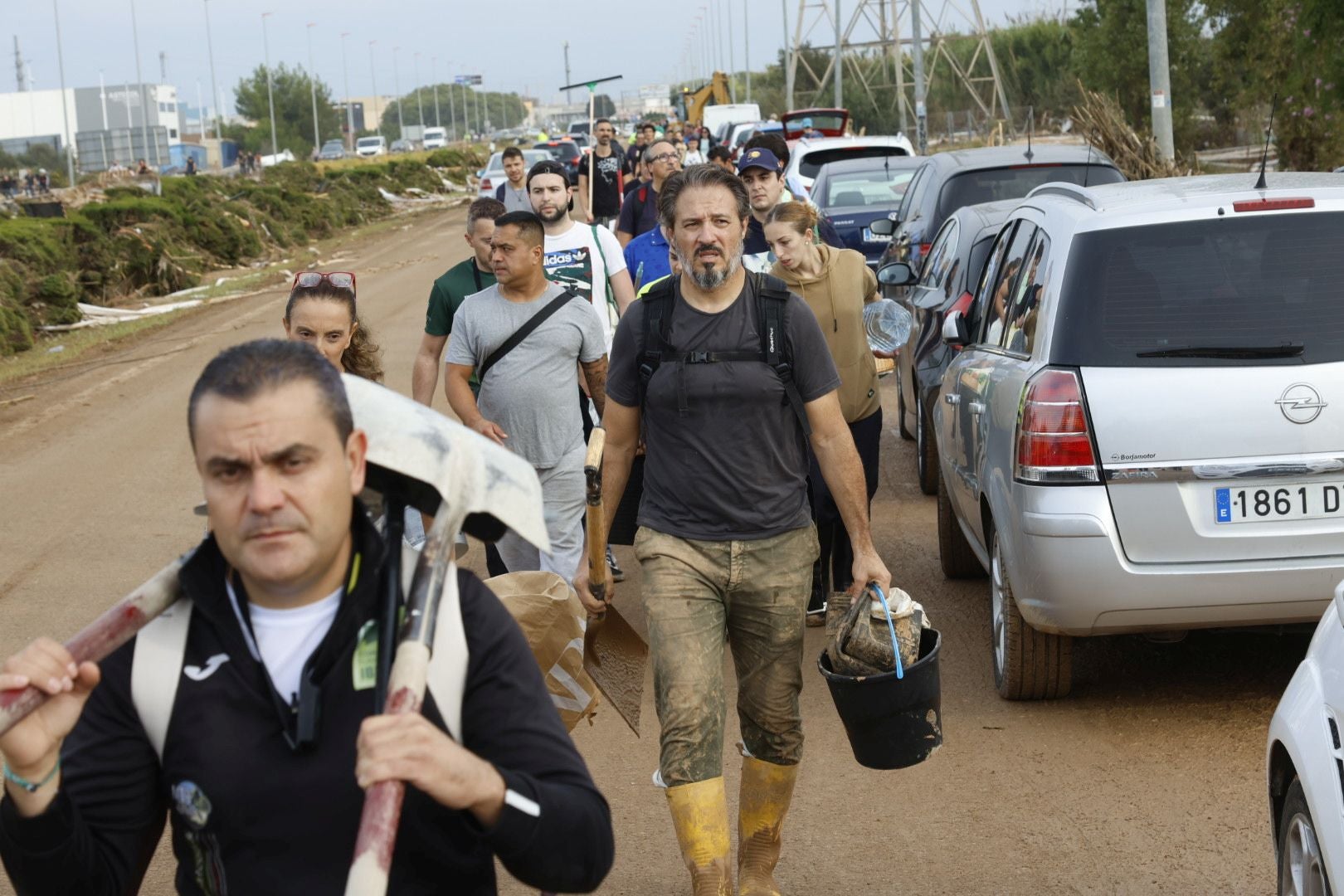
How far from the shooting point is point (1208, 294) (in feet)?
19.6

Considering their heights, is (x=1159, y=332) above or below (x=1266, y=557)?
above

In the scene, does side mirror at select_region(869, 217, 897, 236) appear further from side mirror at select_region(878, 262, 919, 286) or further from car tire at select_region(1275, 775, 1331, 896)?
car tire at select_region(1275, 775, 1331, 896)

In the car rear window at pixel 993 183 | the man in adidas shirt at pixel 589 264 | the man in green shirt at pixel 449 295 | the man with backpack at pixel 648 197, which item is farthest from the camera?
the man with backpack at pixel 648 197

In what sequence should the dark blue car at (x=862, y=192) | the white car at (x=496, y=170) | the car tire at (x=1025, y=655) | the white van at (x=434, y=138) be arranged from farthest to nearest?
the white van at (x=434, y=138)
the white car at (x=496, y=170)
the dark blue car at (x=862, y=192)
the car tire at (x=1025, y=655)

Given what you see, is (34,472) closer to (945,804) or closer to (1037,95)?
(945,804)

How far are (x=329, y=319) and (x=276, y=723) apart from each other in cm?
321

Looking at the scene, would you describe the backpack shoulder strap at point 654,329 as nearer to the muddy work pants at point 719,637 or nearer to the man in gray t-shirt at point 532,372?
the muddy work pants at point 719,637

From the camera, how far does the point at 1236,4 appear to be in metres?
23.0

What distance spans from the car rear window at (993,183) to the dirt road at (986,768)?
302 centimetres

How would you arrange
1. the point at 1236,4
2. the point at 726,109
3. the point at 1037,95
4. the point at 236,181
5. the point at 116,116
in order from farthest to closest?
1. the point at 116,116
2. the point at 1037,95
3. the point at 726,109
4. the point at 236,181
5. the point at 1236,4

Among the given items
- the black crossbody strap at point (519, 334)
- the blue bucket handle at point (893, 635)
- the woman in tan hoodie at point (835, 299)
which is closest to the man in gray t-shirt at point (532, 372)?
the black crossbody strap at point (519, 334)

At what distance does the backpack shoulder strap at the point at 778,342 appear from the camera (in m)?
4.77

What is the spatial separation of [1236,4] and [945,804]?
19.8m

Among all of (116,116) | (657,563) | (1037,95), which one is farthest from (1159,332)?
(116,116)
